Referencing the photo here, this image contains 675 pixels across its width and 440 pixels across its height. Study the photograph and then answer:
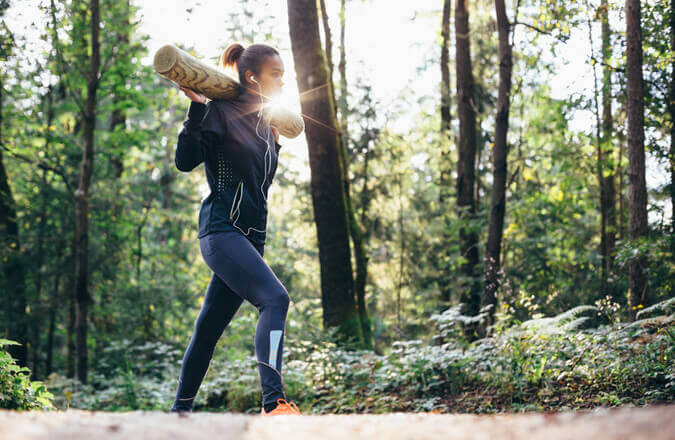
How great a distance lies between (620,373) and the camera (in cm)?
478

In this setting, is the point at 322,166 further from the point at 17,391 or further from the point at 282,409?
the point at 282,409

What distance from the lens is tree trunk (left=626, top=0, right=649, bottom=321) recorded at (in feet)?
23.7

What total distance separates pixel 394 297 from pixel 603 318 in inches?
443

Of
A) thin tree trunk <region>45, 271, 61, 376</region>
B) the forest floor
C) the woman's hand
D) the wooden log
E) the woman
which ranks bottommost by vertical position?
thin tree trunk <region>45, 271, 61, 376</region>

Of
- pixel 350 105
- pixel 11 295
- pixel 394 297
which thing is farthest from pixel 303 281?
pixel 11 295

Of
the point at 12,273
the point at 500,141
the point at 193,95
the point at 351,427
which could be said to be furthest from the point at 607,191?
the point at 12,273

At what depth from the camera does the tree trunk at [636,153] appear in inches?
285

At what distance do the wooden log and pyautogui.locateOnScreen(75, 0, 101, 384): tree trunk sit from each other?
7839mm

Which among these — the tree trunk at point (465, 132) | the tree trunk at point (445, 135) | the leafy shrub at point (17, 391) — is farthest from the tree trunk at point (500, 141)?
the leafy shrub at point (17, 391)

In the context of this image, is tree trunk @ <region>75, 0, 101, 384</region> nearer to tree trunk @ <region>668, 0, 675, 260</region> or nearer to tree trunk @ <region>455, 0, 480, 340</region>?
tree trunk @ <region>455, 0, 480, 340</region>

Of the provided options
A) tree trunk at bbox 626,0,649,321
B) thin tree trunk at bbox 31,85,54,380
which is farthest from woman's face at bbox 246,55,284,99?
thin tree trunk at bbox 31,85,54,380

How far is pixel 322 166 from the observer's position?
29.0ft

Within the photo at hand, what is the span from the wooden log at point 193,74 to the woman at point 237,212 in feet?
0.18

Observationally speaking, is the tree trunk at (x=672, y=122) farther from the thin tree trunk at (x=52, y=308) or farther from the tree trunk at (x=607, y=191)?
the thin tree trunk at (x=52, y=308)
